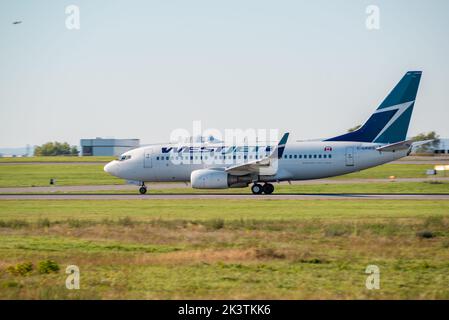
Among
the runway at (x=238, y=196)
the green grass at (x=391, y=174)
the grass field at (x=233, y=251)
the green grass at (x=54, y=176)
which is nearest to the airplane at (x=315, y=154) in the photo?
the runway at (x=238, y=196)

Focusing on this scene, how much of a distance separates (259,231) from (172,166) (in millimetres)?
24844

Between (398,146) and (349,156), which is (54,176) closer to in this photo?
(349,156)

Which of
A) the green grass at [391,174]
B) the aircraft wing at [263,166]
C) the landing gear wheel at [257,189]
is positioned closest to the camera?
the aircraft wing at [263,166]

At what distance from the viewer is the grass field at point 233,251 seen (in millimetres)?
16266

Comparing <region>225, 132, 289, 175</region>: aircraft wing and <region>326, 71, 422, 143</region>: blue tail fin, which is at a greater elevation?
<region>326, 71, 422, 143</region>: blue tail fin

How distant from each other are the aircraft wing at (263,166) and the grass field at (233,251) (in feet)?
32.5

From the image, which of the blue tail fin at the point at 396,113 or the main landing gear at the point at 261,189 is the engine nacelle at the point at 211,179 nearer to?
the main landing gear at the point at 261,189

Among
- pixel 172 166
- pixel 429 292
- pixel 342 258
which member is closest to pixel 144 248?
pixel 342 258

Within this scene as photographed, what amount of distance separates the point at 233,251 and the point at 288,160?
27.4m

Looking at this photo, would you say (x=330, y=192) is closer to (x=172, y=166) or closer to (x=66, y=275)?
(x=172, y=166)

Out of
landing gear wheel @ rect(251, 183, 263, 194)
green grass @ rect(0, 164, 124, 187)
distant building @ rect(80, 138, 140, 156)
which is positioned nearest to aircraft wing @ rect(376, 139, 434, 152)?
landing gear wheel @ rect(251, 183, 263, 194)

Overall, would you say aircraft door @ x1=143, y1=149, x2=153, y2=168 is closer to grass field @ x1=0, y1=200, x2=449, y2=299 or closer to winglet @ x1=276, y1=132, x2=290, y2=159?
winglet @ x1=276, y1=132, x2=290, y2=159

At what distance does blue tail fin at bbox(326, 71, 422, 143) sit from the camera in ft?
157

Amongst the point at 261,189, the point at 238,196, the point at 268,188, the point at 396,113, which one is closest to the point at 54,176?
the point at 261,189
